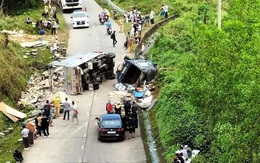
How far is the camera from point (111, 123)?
3078 cm

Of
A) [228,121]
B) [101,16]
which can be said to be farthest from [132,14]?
[228,121]

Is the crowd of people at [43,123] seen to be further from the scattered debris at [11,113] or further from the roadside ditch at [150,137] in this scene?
the roadside ditch at [150,137]

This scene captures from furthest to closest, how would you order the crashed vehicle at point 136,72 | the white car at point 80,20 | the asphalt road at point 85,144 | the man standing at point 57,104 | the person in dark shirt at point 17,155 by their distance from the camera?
the white car at point 80,20 < the crashed vehicle at point 136,72 < the man standing at point 57,104 < the asphalt road at point 85,144 < the person in dark shirt at point 17,155


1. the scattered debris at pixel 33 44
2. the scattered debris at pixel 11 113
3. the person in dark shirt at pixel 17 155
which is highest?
the scattered debris at pixel 33 44

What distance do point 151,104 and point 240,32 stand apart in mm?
13155

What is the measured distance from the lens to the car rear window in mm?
30609

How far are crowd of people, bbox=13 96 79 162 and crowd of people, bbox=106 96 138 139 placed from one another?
2113 millimetres

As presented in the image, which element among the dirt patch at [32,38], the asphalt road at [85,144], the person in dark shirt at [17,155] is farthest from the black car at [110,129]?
the dirt patch at [32,38]

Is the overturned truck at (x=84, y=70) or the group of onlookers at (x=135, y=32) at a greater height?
the group of onlookers at (x=135, y=32)

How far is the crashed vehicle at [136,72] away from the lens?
3834 cm

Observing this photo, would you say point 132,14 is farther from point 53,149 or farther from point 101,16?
point 53,149

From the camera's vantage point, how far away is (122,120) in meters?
31.3

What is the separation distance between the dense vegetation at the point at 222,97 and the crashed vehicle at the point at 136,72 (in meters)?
5.40

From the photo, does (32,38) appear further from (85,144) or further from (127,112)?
(85,144)
